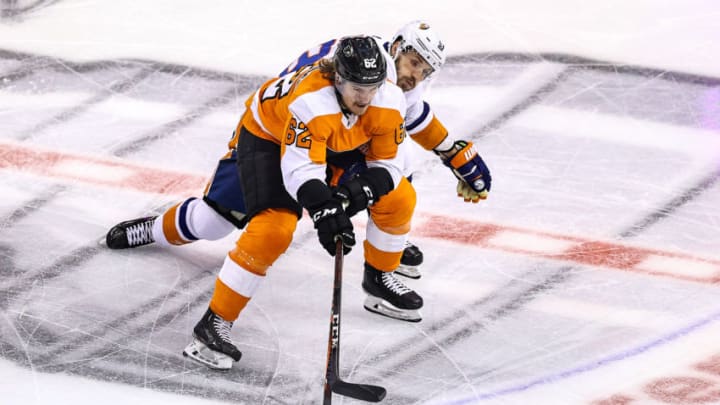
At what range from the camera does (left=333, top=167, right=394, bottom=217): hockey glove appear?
3641 mm

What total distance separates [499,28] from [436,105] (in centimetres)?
80

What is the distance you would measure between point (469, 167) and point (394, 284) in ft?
1.67

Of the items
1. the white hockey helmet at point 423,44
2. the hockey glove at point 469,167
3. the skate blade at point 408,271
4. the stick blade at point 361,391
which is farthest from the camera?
the skate blade at point 408,271

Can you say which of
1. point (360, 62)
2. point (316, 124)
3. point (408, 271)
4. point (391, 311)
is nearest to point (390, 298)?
point (391, 311)

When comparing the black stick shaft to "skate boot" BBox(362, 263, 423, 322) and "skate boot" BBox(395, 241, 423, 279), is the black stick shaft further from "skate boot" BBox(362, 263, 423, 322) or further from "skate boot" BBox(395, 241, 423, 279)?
"skate boot" BBox(395, 241, 423, 279)

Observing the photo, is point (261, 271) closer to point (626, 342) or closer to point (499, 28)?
point (626, 342)

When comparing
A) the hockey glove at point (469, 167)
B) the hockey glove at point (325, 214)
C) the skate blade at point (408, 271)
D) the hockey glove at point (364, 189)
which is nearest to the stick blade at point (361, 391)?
the hockey glove at point (325, 214)

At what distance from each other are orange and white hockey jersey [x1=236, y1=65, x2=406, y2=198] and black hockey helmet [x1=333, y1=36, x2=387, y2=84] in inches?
4.7

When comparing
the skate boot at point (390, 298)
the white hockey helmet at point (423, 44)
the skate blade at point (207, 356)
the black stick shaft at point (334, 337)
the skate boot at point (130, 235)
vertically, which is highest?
the white hockey helmet at point (423, 44)

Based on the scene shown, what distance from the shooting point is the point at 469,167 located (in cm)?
423

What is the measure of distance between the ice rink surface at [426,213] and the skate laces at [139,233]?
5 cm

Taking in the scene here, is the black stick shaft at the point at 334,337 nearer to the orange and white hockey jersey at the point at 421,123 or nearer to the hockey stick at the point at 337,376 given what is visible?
the hockey stick at the point at 337,376

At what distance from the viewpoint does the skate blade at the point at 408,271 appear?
4.36 metres

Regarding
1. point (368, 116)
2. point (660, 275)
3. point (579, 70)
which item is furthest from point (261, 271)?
point (579, 70)
